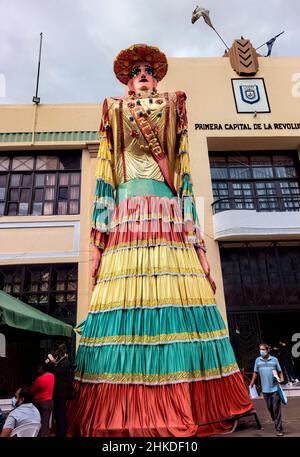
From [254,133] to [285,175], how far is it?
2.09 meters

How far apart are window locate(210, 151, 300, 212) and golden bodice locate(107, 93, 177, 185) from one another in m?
6.62

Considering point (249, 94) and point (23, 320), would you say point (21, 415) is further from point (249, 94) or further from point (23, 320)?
point (249, 94)

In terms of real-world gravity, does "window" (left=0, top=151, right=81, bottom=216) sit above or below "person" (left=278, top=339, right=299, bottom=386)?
above

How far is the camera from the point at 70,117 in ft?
37.5

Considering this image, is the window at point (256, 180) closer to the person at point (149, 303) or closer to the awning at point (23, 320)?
the person at point (149, 303)

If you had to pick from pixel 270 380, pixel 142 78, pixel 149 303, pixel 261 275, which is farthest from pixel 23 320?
pixel 261 275

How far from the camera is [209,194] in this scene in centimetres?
1076

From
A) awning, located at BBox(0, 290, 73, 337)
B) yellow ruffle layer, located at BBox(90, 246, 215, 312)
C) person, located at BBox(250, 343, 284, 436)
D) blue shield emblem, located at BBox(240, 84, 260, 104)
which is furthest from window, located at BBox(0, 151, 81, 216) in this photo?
person, located at BBox(250, 343, 284, 436)

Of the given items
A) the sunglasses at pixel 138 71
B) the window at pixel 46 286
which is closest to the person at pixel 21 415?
the sunglasses at pixel 138 71

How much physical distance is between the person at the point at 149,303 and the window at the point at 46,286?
5.70m

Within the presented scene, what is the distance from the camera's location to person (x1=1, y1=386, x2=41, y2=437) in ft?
10.5

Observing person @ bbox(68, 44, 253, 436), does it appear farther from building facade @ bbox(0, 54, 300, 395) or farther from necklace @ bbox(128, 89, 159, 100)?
building facade @ bbox(0, 54, 300, 395)

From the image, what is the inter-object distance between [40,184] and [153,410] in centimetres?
931

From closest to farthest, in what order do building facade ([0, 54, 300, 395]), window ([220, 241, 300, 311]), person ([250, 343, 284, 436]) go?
person ([250, 343, 284, 436]), building facade ([0, 54, 300, 395]), window ([220, 241, 300, 311])
